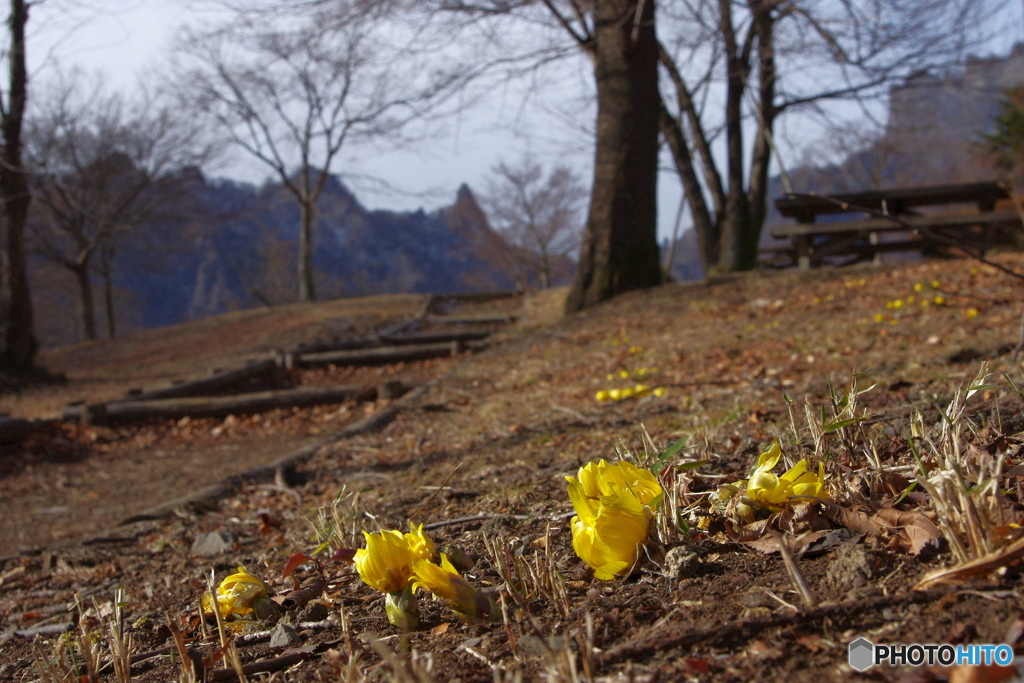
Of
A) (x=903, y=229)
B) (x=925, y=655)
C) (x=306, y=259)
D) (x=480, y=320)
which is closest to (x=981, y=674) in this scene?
(x=925, y=655)

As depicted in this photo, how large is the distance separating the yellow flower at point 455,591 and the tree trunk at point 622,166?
927cm

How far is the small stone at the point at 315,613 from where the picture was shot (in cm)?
171

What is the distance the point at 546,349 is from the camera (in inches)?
326

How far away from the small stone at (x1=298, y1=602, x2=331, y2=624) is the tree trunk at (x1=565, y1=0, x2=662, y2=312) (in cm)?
905

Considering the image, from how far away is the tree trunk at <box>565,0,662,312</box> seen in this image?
10.5 m

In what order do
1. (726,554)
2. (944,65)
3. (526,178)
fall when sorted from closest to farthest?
(726,554) → (944,65) → (526,178)

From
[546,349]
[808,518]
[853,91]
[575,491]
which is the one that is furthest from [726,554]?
[853,91]

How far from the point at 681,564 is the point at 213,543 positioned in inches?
83.2

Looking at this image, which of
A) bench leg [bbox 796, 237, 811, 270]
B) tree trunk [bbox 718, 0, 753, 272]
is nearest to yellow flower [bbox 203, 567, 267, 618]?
bench leg [bbox 796, 237, 811, 270]

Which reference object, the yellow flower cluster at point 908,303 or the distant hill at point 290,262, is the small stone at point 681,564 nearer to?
the yellow flower cluster at point 908,303

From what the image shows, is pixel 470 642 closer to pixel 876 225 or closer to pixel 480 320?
pixel 876 225

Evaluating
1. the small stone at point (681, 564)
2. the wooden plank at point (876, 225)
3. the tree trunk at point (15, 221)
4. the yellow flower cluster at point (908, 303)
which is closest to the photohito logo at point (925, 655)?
the small stone at point (681, 564)

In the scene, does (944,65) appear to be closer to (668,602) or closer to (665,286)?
(665,286)

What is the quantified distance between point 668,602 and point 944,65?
1598cm
